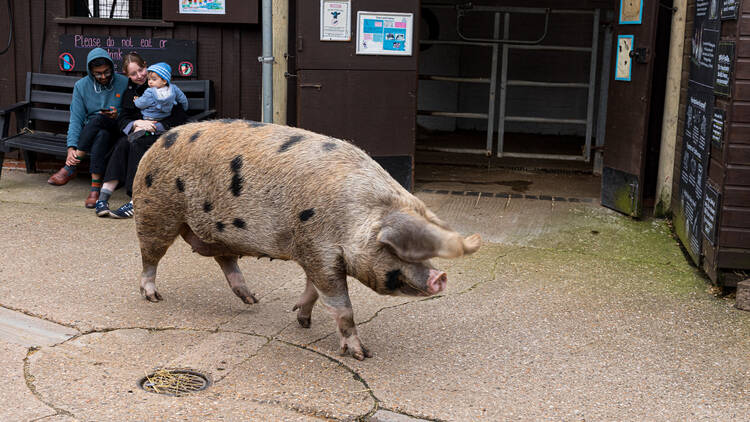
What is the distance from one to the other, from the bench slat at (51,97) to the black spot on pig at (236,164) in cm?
449

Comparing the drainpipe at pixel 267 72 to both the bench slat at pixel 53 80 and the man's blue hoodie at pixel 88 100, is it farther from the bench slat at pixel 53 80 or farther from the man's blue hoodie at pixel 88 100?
the bench slat at pixel 53 80

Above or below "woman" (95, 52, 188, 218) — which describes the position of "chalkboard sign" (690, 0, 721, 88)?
above

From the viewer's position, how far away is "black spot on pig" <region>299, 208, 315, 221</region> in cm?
429

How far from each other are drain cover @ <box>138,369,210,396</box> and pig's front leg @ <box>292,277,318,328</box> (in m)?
0.84

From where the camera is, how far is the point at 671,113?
24.3 feet

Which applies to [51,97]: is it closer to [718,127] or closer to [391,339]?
[391,339]

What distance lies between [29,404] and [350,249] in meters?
1.64

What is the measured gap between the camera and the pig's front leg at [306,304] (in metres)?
4.79

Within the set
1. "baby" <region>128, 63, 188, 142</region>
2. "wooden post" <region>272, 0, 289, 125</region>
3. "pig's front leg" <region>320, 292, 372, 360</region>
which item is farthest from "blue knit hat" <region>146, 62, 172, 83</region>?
"pig's front leg" <region>320, 292, 372, 360</region>

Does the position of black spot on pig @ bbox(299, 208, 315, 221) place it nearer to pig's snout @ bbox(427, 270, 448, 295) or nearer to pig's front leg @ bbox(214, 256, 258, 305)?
pig's snout @ bbox(427, 270, 448, 295)

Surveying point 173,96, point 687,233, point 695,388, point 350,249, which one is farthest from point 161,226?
point 687,233

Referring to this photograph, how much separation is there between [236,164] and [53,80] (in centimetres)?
479

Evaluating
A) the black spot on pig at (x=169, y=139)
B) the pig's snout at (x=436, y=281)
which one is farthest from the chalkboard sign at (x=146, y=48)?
the pig's snout at (x=436, y=281)

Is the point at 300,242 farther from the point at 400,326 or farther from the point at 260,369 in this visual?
the point at 400,326
